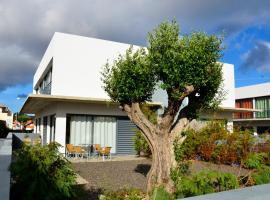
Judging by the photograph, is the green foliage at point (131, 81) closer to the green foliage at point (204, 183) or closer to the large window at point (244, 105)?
the green foliage at point (204, 183)

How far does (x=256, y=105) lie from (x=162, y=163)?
34387 millimetres

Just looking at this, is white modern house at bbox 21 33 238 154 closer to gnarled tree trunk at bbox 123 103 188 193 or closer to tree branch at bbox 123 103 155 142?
tree branch at bbox 123 103 155 142

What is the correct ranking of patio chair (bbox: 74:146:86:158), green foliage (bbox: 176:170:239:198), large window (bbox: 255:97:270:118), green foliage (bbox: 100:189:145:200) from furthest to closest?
1. large window (bbox: 255:97:270:118)
2. patio chair (bbox: 74:146:86:158)
3. green foliage (bbox: 100:189:145:200)
4. green foliage (bbox: 176:170:239:198)

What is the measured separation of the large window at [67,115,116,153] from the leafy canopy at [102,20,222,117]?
10.5 metres

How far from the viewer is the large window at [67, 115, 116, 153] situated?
20.2 metres

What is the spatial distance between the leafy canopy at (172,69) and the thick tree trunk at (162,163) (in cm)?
116

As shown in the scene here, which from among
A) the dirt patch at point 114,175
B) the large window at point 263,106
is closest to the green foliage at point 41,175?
A: the dirt patch at point 114,175

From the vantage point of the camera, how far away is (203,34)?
30.1 ft

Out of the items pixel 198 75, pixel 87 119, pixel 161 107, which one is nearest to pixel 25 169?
pixel 198 75

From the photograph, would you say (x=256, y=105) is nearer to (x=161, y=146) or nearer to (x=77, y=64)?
(x=77, y=64)

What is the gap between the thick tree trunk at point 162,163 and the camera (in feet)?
28.0

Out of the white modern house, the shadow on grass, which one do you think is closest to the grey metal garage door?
the white modern house

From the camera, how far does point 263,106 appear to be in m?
38.9

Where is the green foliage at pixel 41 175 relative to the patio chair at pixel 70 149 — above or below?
above
